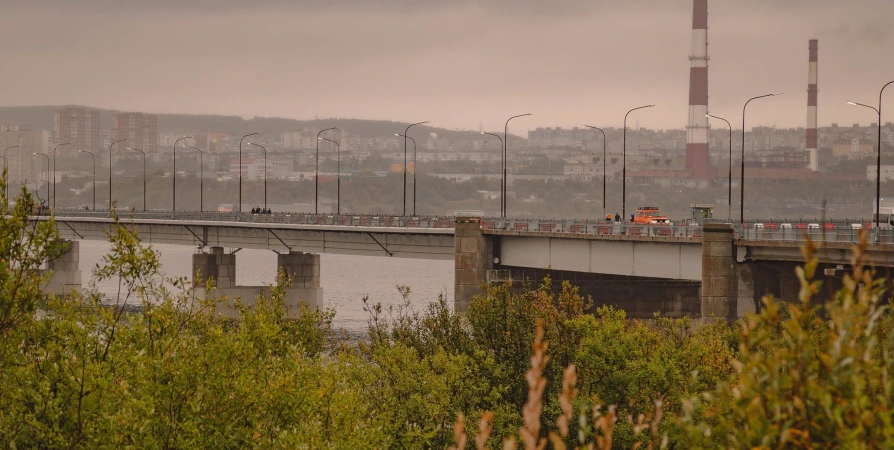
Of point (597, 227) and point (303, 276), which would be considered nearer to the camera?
point (597, 227)

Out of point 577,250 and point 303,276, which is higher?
point 577,250

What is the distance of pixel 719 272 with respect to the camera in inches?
2318

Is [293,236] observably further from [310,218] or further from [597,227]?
[597,227]

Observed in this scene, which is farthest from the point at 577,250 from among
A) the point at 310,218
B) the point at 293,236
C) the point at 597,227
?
the point at 293,236

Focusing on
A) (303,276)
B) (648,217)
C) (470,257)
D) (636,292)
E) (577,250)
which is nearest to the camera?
(577,250)

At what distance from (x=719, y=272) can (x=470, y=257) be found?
19.7 meters

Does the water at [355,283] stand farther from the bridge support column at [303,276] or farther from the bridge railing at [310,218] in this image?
the bridge railing at [310,218]

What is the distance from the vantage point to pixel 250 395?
75.2ft

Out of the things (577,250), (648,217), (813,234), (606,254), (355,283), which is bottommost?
(355,283)

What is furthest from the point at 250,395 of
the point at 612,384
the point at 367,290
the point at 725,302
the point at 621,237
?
the point at 367,290

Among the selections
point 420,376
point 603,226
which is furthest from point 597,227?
point 420,376

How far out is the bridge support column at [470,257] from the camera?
74.4m

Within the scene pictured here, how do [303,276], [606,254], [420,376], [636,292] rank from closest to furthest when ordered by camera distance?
[420,376] < [606,254] < [636,292] < [303,276]

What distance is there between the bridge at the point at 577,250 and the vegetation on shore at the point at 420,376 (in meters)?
6.33
